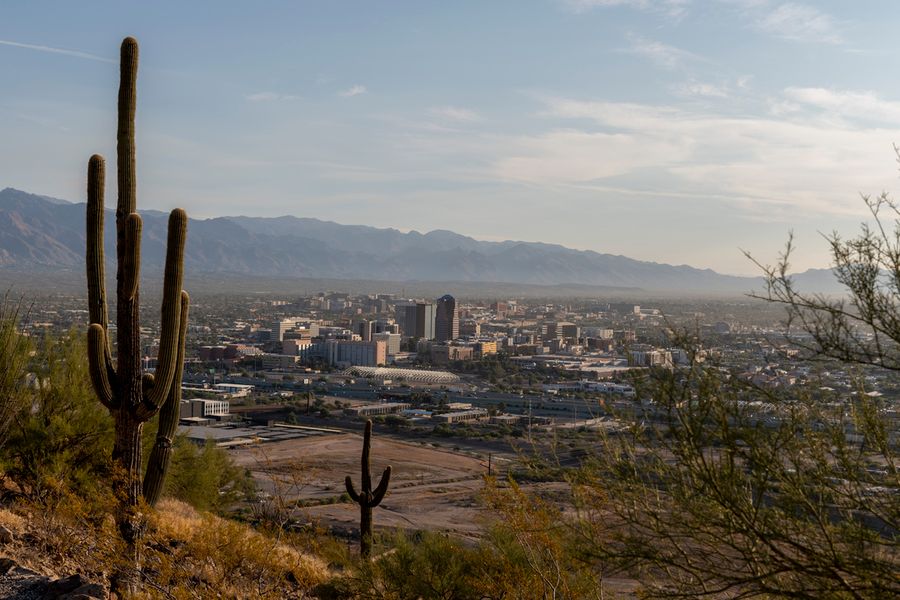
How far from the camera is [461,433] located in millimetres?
49906

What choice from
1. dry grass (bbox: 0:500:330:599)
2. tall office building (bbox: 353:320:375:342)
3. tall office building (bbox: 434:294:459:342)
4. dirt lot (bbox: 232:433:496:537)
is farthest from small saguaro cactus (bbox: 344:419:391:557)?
tall office building (bbox: 434:294:459:342)

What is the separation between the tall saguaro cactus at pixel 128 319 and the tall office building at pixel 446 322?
371ft

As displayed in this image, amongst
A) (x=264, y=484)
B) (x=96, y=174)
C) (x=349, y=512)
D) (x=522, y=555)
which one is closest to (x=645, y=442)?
(x=522, y=555)

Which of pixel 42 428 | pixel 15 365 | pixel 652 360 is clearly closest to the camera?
pixel 652 360

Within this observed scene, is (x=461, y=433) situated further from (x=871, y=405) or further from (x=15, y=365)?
(x=871, y=405)

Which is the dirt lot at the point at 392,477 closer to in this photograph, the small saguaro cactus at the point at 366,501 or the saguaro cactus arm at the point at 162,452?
the small saguaro cactus at the point at 366,501

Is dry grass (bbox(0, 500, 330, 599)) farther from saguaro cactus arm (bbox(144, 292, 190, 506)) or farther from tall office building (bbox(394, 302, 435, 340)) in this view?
tall office building (bbox(394, 302, 435, 340))

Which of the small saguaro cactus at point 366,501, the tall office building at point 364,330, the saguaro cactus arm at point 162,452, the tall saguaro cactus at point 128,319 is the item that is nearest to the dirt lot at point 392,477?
the small saguaro cactus at point 366,501

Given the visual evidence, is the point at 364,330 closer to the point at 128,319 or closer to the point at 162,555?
the point at 128,319

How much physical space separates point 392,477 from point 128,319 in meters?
26.3

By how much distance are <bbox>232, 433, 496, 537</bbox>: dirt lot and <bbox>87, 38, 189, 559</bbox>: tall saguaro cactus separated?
37.2 feet

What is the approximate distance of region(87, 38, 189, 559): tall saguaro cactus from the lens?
1064cm

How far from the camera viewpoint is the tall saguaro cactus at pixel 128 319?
10641 millimetres

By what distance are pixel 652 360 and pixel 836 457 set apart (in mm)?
1593
